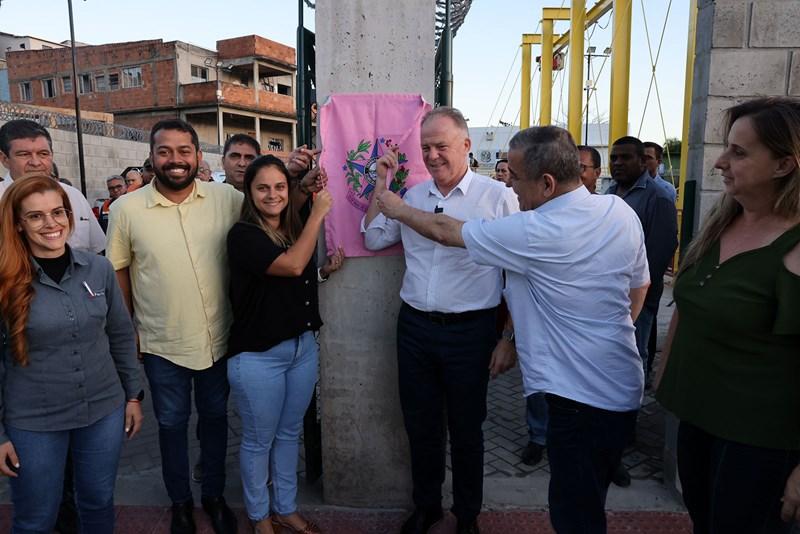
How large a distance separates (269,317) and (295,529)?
47.0 inches

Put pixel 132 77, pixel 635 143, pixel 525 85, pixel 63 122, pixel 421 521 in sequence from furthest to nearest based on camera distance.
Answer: pixel 132 77 → pixel 525 85 → pixel 63 122 → pixel 635 143 → pixel 421 521

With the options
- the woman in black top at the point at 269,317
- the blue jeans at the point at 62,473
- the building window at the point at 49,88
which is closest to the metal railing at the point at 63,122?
the woman in black top at the point at 269,317

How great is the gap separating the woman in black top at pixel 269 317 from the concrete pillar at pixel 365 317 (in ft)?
0.92

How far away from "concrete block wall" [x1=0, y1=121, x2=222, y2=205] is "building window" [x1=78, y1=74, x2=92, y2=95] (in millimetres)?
22772

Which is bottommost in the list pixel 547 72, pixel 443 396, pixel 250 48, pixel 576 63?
pixel 443 396

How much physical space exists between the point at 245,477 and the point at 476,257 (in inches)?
65.2

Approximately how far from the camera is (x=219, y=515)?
119 inches

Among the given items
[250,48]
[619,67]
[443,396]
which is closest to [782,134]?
[443,396]

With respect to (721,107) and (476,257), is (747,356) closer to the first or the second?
(476,257)

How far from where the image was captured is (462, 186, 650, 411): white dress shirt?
205 cm

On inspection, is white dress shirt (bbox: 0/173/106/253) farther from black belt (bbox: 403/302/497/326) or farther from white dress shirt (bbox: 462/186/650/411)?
white dress shirt (bbox: 462/186/650/411)

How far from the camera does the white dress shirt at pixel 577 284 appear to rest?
6.74 feet

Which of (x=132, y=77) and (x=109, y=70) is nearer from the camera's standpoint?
(x=132, y=77)

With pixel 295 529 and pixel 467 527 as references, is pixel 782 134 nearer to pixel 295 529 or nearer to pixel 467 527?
pixel 467 527
